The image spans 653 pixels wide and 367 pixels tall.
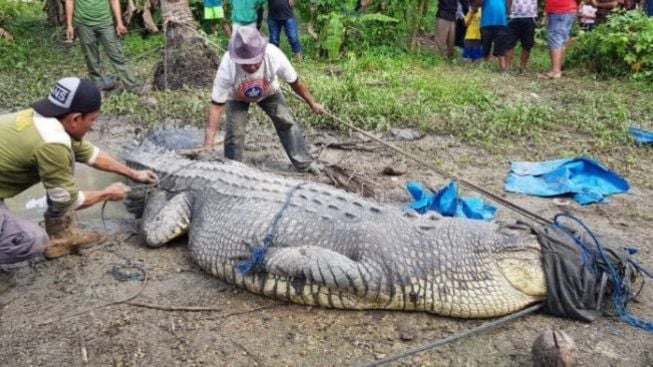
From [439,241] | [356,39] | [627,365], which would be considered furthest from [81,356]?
[356,39]

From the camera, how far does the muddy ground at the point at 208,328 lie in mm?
3422

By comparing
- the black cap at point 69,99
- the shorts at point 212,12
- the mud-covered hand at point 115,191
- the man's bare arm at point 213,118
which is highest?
the shorts at point 212,12

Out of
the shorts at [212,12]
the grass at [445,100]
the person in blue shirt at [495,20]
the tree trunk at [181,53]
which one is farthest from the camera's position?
the shorts at [212,12]

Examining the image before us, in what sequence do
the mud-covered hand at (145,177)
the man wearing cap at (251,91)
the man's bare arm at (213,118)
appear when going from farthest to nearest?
the man's bare arm at (213,118) → the man wearing cap at (251,91) → the mud-covered hand at (145,177)

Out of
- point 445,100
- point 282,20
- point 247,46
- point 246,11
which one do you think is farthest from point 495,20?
point 247,46

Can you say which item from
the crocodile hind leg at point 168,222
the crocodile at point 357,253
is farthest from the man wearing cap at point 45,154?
the crocodile at point 357,253

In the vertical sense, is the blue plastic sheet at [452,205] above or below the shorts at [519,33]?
below

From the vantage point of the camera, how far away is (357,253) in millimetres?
3811

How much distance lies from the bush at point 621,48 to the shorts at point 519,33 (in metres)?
0.89

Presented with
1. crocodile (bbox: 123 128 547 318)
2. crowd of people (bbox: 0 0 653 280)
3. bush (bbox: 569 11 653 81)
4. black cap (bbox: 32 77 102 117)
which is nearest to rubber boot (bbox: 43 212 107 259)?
crowd of people (bbox: 0 0 653 280)

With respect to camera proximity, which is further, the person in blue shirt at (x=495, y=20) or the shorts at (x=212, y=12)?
the shorts at (x=212, y=12)

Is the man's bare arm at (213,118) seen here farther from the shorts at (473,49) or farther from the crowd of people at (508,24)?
the shorts at (473,49)

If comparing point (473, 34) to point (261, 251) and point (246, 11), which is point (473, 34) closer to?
point (246, 11)

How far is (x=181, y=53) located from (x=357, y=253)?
608cm
